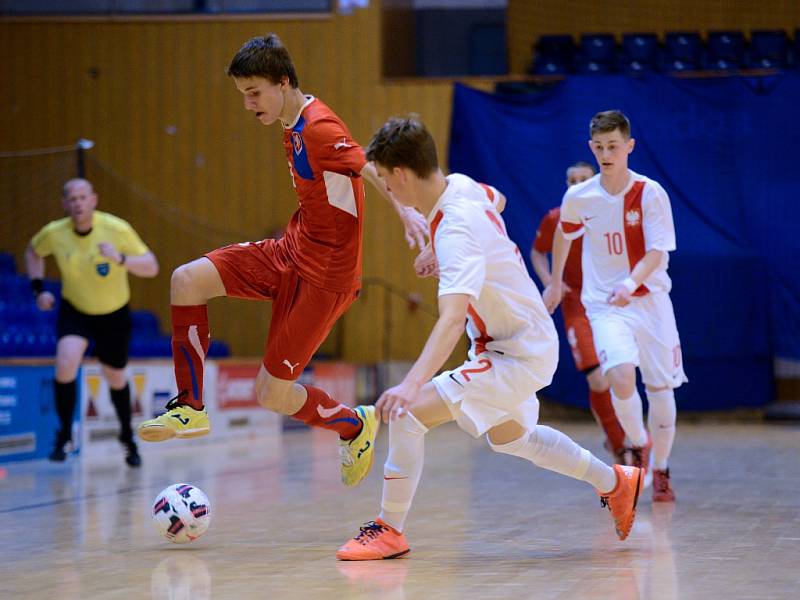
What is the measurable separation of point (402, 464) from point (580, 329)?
11.6 feet

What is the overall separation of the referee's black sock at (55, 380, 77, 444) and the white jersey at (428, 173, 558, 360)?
14.7 ft

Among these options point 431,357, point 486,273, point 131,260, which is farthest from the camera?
point 131,260

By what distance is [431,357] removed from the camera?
134 inches

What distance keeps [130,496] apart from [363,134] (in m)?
8.91

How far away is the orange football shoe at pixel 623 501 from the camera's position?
421 cm

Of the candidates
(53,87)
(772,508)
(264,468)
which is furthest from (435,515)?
(53,87)

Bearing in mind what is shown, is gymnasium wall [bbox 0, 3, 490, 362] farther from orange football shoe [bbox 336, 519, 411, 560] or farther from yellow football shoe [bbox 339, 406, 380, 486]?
orange football shoe [bbox 336, 519, 411, 560]

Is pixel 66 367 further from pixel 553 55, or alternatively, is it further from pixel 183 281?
pixel 553 55

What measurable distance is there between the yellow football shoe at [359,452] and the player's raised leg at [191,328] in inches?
23.0

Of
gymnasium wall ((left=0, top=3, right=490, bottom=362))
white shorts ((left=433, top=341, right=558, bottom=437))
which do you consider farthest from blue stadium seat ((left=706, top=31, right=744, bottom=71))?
white shorts ((left=433, top=341, right=558, bottom=437))

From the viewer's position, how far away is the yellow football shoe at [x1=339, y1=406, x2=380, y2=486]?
462 centimetres

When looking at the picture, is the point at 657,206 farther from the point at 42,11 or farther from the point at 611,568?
the point at 42,11

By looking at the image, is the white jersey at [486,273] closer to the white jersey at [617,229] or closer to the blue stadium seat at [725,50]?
the white jersey at [617,229]

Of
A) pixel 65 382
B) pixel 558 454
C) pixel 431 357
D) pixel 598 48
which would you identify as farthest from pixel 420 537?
pixel 598 48
